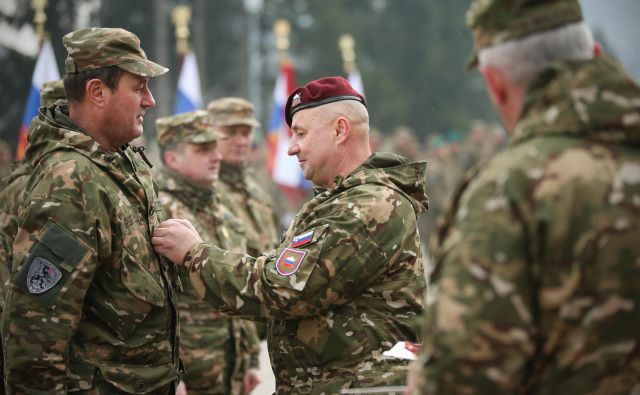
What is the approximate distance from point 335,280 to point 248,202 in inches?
176

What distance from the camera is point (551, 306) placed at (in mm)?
2393

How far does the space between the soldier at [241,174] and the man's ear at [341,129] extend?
11.7 ft

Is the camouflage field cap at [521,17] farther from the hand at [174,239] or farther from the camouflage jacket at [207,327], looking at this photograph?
the camouflage jacket at [207,327]

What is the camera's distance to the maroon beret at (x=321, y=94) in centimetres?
425

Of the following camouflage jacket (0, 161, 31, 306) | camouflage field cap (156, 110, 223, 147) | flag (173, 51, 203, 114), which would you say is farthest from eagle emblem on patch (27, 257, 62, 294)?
flag (173, 51, 203, 114)

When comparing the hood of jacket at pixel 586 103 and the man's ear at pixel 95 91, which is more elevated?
the man's ear at pixel 95 91

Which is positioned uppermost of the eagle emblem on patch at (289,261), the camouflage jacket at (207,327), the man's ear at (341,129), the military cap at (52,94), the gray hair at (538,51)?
the military cap at (52,94)

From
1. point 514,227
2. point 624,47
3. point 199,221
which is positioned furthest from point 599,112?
point 624,47

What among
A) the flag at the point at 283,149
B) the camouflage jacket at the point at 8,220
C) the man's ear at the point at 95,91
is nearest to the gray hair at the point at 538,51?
the man's ear at the point at 95,91

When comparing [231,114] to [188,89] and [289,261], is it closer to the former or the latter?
[289,261]

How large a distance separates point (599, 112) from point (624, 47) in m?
12.1

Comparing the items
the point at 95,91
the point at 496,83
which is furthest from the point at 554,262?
the point at 95,91

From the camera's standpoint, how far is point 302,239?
377 centimetres

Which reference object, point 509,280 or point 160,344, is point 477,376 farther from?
point 160,344
